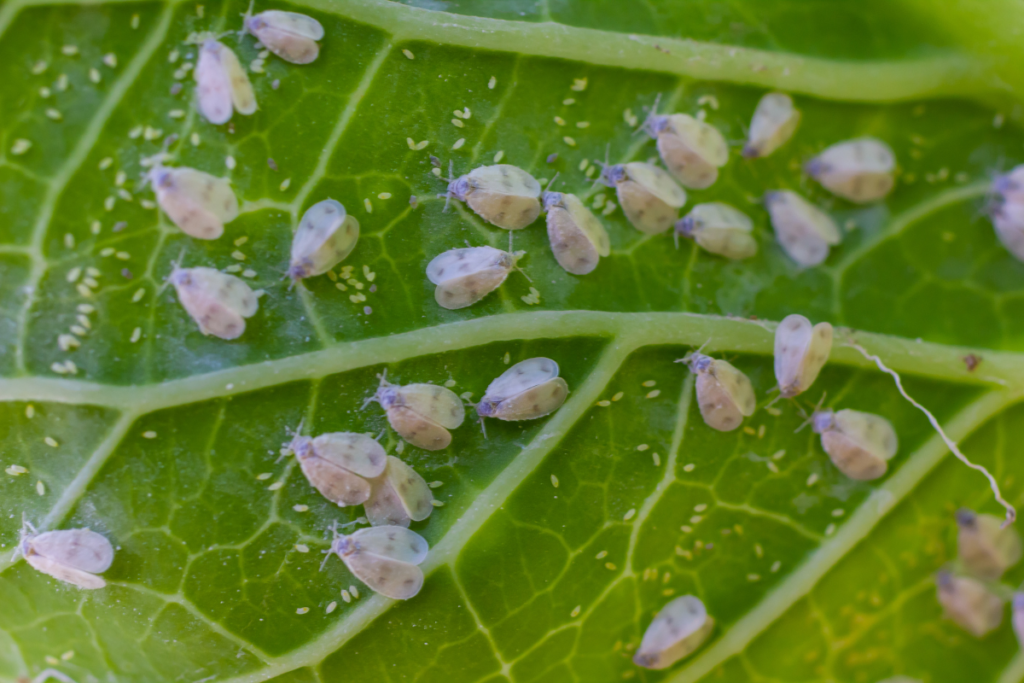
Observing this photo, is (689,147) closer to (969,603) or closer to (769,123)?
(769,123)

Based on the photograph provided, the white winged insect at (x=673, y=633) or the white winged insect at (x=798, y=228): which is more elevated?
the white winged insect at (x=798, y=228)

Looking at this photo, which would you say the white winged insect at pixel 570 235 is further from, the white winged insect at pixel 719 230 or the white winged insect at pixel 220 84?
the white winged insect at pixel 220 84

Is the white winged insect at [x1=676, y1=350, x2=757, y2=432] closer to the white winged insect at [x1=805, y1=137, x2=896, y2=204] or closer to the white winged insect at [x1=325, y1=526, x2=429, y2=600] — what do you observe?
the white winged insect at [x1=805, y1=137, x2=896, y2=204]

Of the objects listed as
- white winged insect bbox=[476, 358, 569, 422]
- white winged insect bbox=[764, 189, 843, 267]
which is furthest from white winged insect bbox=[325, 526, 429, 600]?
white winged insect bbox=[764, 189, 843, 267]

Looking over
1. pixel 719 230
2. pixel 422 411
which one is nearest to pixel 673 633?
pixel 422 411

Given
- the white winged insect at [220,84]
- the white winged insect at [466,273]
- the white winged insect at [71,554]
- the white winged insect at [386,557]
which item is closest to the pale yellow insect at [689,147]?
the white winged insect at [466,273]

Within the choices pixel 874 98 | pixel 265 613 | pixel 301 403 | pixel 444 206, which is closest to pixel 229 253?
pixel 301 403
